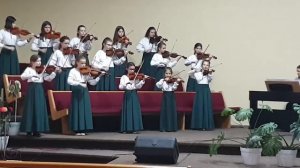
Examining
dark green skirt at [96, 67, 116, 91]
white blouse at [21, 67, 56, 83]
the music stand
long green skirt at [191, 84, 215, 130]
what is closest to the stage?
long green skirt at [191, 84, 215, 130]

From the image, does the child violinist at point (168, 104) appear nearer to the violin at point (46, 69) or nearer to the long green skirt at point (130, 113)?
the long green skirt at point (130, 113)

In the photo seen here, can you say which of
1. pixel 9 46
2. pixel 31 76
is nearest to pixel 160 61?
pixel 31 76

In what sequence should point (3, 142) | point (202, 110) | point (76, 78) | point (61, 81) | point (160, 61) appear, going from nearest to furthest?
point (3, 142) → point (76, 78) → point (202, 110) → point (61, 81) → point (160, 61)

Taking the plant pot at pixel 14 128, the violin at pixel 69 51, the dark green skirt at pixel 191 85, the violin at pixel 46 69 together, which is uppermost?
the violin at pixel 69 51

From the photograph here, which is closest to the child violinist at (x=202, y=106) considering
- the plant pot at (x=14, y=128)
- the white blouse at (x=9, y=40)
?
the plant pot at (x=14, y=128)

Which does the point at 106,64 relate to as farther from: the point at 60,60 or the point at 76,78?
the point at 76,78

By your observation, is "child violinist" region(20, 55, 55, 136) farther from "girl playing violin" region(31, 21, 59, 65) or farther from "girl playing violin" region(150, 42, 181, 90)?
"girl playing violin" region(150, 42, 181, 90)

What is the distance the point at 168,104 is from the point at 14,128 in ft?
6.95

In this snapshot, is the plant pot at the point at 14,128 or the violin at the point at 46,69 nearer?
the violin at the point at 46,69

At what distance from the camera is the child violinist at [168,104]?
7184 mm

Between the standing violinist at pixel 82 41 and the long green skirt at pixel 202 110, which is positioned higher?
the standing violinist at pixel 82 41

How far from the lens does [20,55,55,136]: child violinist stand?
6.54 meters

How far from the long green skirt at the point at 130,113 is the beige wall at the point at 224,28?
2.12m

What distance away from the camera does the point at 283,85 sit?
22.8 ft
